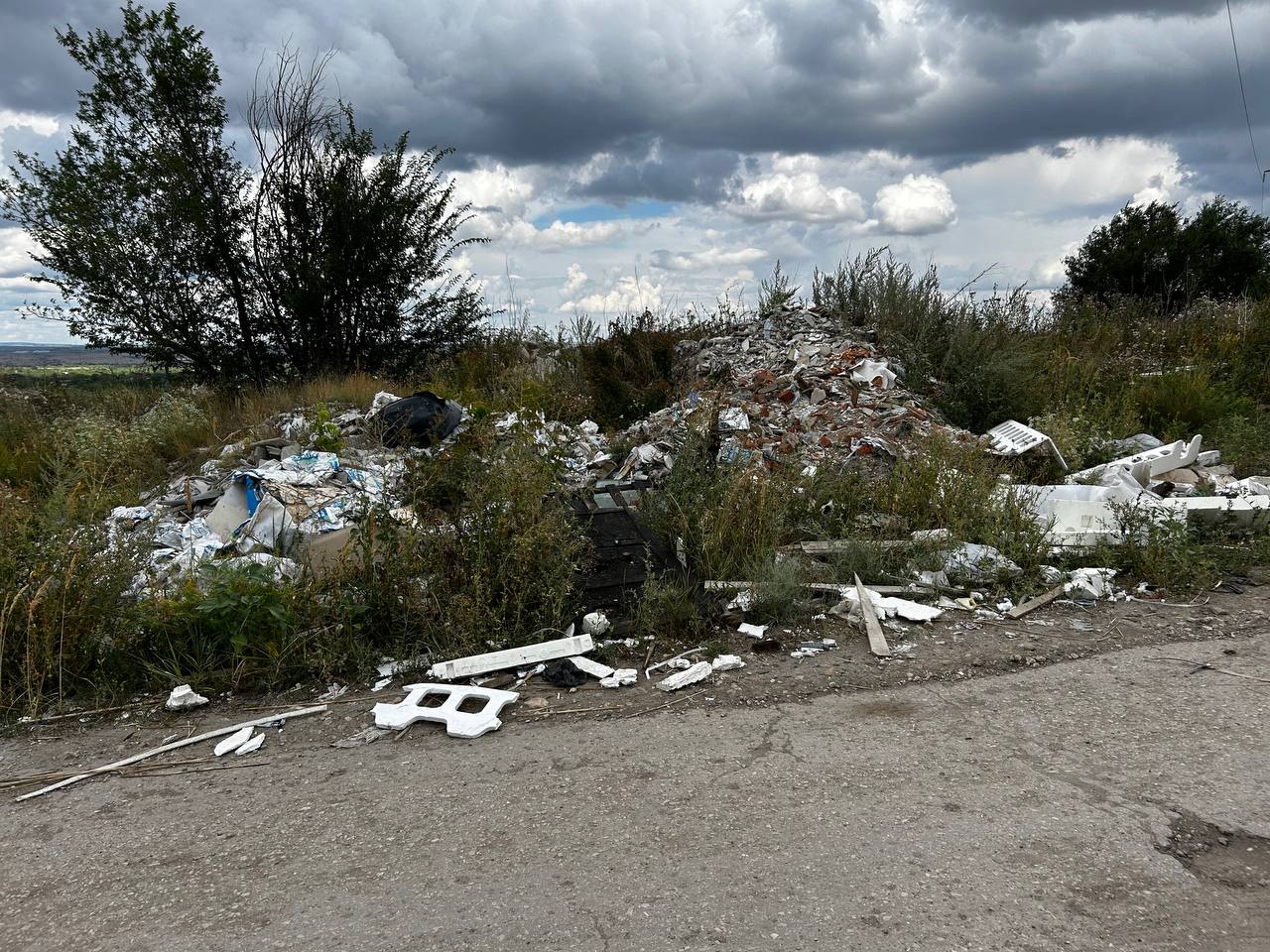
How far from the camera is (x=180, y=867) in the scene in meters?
2.64

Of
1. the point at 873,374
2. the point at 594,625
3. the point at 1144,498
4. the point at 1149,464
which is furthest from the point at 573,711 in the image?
the point at 873,374

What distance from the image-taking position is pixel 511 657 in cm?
414

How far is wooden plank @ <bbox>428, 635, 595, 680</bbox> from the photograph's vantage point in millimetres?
4051

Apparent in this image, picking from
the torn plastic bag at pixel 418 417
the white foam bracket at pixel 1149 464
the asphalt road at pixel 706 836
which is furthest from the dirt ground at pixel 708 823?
the torn plastic bag at pixel 418 417

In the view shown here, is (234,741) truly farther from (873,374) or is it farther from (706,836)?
(873,374)

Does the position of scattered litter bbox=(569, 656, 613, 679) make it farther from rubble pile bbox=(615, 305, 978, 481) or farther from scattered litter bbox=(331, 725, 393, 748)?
rubble pile bbox=(615, 305, 978, 481)

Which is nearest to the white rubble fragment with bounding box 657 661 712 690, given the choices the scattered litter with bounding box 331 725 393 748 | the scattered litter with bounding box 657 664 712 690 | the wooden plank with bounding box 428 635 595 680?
the scattered litter with bounding box 657 664 712 690

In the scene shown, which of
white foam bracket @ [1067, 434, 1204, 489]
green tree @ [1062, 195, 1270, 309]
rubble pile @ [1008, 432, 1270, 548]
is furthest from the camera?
green tree @ [1062, 195, 1270, 309]

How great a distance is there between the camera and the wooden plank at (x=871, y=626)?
426 centimetres

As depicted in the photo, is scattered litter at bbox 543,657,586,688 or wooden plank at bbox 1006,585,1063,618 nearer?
scattered litter at bbox 543,657,586,688

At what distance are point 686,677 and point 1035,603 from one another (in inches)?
92.1

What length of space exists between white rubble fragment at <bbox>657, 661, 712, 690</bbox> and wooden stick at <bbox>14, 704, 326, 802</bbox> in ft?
5.32

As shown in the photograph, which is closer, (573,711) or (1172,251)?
(573,711)

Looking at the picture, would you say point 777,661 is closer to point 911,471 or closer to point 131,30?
point 911,471
